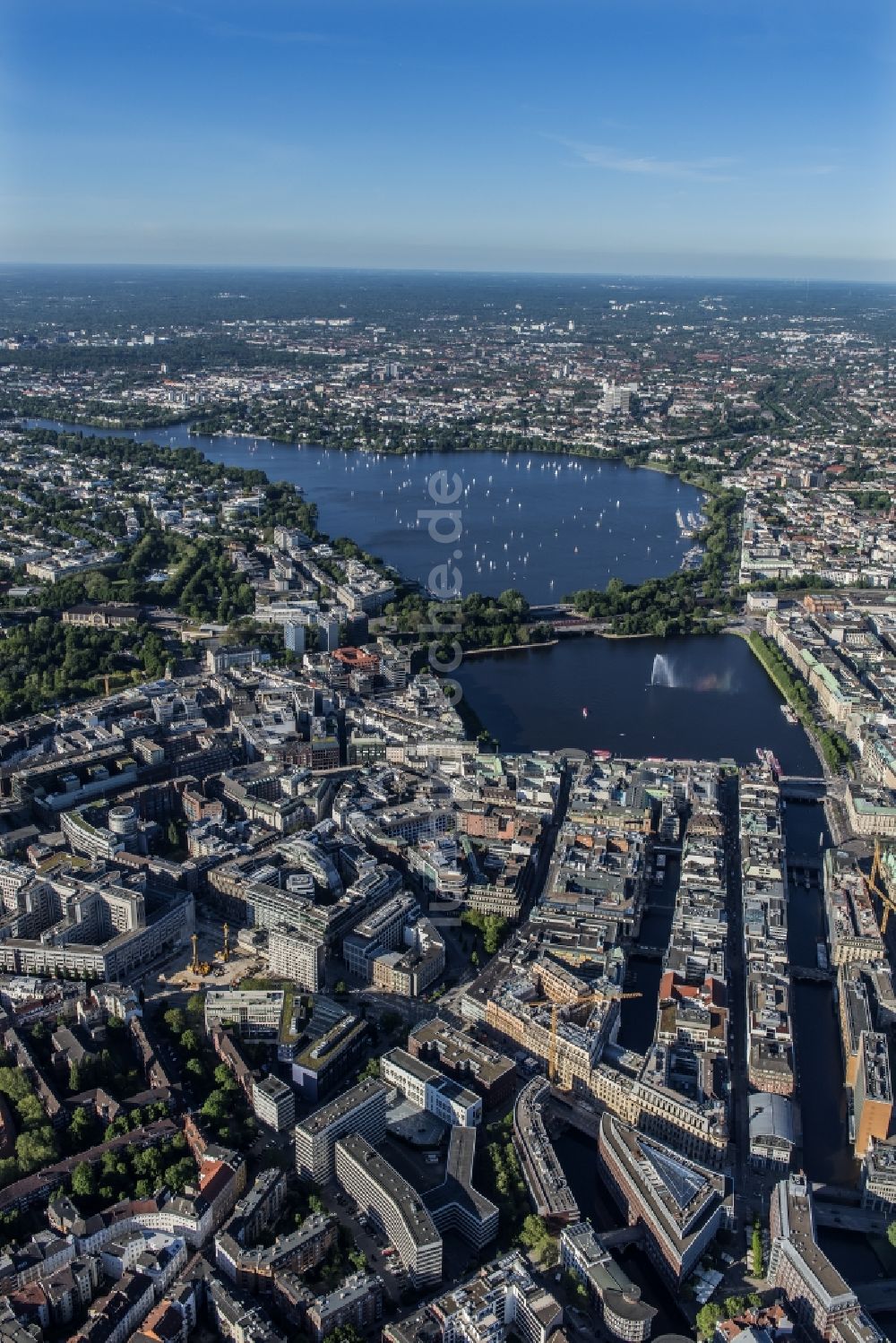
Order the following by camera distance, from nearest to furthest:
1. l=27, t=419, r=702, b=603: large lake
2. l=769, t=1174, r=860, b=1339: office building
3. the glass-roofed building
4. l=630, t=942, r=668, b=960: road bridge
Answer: l=769, t=1174, r=860, b=1339: office building → the glass-roofed building → l=630, t=942, r=668, b=960: road bridge → l=27, t=419, r=702, b=603: large lake

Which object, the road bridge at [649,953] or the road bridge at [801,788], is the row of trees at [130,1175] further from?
the road bridge at [801,788]

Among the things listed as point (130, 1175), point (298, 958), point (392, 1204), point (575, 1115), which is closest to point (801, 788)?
point (575, 1115)

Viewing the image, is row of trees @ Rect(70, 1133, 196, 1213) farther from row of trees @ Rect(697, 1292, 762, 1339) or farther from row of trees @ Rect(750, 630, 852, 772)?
row of trees @ Rect(750, 630, 852, 772)

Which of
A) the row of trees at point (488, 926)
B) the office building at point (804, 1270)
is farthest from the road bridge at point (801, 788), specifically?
the office building at point (804, 1270)

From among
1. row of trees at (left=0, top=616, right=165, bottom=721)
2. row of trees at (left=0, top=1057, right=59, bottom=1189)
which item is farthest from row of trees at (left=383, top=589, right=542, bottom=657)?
row of trees at (left=0, top=1057, right=59, bottom=1189)

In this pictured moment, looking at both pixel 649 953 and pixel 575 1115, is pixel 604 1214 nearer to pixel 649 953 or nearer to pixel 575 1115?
pixel 575 1115

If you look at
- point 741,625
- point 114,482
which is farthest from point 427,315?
point 741,625
